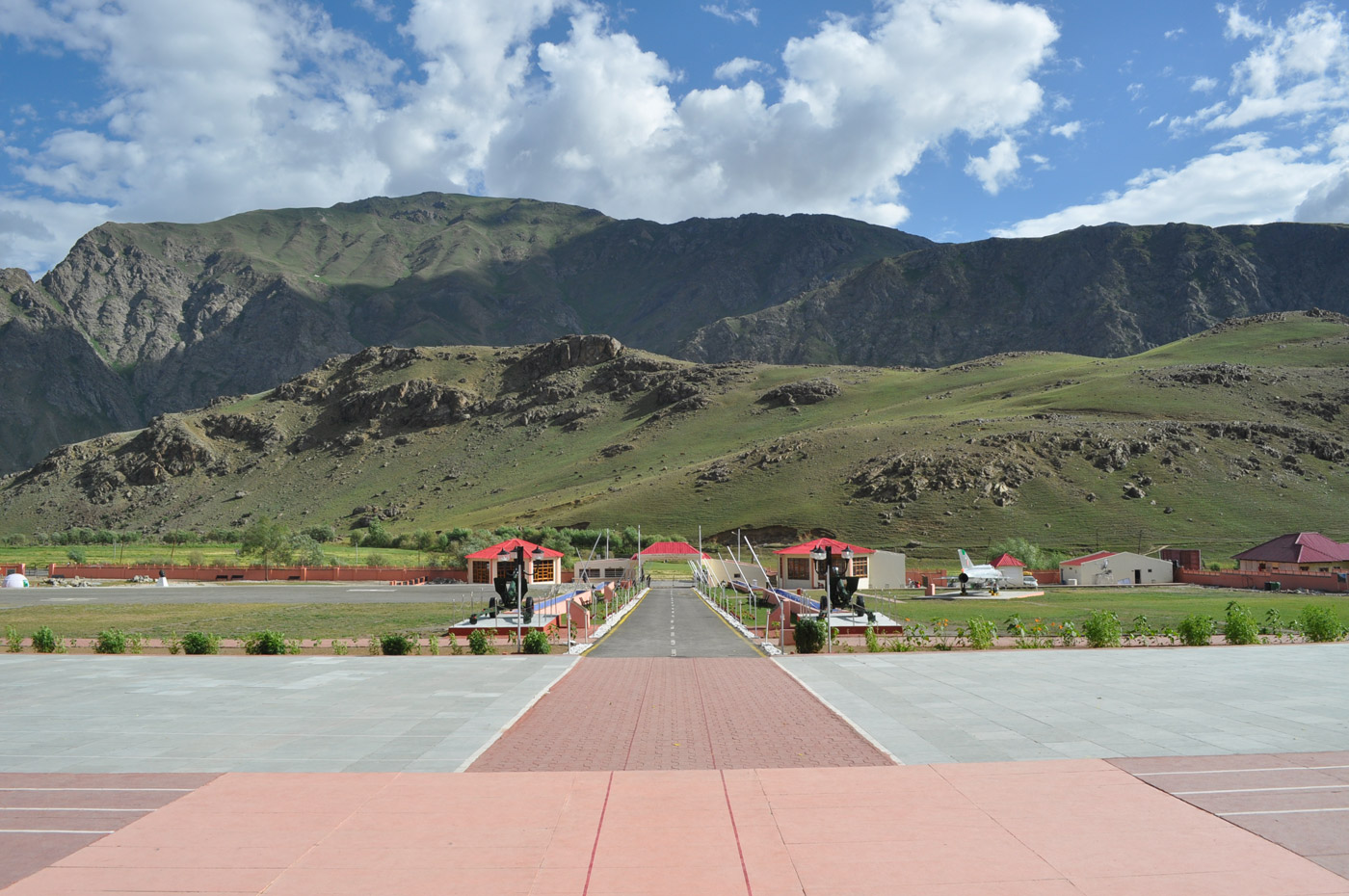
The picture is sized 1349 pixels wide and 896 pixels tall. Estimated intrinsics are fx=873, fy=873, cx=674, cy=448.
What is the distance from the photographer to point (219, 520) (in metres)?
139

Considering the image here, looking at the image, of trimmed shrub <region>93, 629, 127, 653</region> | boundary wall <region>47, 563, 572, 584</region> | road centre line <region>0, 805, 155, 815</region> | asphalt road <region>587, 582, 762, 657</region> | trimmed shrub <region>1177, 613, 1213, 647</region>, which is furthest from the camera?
boundary wall <region>47, 563, 572, 584</region>

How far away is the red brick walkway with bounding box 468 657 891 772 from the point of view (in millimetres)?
9805

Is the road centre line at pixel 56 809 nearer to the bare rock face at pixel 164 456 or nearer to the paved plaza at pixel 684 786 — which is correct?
the paved plaza at pixel 684 786

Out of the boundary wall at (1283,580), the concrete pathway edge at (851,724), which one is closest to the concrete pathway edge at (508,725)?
the concrete pathway edge at (851,724)

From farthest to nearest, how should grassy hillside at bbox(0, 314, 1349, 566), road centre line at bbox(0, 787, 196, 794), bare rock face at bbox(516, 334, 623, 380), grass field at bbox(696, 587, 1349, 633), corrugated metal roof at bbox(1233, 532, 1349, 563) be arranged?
bare rock face at bbox(516, 334, 623, 380) → grassy hillside at bbox(0, 314, 1349, 566) → corrugated metal roof at bbox(1233, 532, 1349, 563) → grass field at bbox(696, 587, 1349, 633) → road centre line at bbox(0, 787, 196, 794)

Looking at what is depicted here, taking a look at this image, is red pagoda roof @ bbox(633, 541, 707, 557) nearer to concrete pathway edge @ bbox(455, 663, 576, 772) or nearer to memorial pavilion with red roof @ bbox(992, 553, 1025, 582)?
memorial pavilion with red roof @ bbox(992, 553, 1025, 582)

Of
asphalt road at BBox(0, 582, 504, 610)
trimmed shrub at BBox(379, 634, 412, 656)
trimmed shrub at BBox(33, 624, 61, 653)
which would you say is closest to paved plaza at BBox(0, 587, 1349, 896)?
trimmed shrub at BBox(379, 634, 412, 656)

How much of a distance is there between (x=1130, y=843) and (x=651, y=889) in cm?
376

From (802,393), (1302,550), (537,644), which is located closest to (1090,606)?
(1302,550)

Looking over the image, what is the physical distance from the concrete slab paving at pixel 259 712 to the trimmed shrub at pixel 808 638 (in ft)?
19.3

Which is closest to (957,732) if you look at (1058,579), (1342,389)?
(1058,579)

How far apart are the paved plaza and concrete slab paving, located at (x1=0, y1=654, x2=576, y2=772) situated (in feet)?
0.26

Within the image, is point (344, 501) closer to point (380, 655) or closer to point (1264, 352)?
point (380, 655)

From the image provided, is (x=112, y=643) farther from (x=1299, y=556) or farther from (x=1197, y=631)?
(x=1299, y=556)
